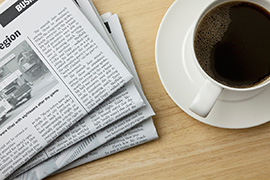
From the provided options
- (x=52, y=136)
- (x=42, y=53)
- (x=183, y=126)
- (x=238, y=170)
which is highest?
(x=42, y=53)

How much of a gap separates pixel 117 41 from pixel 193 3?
0.56 feet

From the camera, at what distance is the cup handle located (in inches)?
18.1

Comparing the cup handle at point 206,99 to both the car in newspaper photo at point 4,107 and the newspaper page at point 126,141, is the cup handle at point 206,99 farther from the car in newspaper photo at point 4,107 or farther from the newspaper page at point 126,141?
the car in newspaper photo at point 4,107

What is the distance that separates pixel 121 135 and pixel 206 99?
0.22 m

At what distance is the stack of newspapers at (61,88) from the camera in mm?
589

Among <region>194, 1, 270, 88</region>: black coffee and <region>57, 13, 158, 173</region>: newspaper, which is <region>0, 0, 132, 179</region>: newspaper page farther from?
<region>194, 1, 270, 88</region>: black coffee

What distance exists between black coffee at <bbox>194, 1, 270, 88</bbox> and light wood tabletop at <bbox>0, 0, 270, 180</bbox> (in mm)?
128

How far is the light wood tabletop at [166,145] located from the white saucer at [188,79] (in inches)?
2.1

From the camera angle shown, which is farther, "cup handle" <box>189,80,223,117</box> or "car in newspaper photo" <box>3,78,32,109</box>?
"car in newspaper photo" <box>3,78,32,109</box>

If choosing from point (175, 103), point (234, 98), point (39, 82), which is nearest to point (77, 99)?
point (39, 82)

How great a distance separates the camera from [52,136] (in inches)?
23.6

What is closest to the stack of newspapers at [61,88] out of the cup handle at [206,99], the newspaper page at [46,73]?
the newspaper page at [46,73]

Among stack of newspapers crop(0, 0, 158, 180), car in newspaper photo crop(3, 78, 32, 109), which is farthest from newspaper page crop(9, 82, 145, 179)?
car in newspaper photo crop(3, 78, 32, 109)

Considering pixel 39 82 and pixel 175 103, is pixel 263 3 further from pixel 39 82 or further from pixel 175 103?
pixel 39 82
